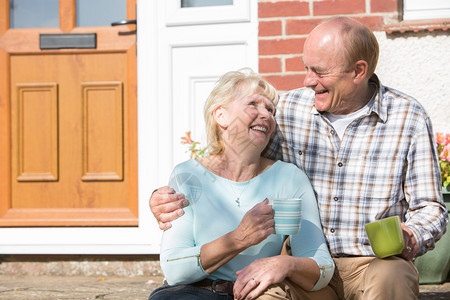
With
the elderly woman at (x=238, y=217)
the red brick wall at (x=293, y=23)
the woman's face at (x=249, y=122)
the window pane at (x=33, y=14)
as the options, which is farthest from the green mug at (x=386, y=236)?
the window pane at (x=33, y=14)

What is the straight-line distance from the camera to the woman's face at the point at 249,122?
7.36ft

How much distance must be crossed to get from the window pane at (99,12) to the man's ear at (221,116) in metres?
2.02

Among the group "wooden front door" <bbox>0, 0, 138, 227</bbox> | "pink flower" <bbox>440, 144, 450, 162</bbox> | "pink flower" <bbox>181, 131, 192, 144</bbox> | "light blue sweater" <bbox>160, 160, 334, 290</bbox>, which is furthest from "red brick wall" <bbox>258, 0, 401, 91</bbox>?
"light blue sweater" <bbox>160, 160, 334, 290</bbox>

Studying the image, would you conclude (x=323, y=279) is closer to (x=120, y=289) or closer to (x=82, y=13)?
(x=120, y=289)

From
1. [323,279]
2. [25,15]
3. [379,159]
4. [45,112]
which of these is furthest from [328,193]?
[25,15]

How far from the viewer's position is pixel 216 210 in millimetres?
2176

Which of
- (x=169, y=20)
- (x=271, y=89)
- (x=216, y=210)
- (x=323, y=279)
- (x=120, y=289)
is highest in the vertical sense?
(x=169, y=20)

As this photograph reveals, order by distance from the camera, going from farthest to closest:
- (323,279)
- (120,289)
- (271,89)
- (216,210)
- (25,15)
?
(25,15), (120,289), (271,89), (216,210), (323,279)

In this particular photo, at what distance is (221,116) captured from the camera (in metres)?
2.31

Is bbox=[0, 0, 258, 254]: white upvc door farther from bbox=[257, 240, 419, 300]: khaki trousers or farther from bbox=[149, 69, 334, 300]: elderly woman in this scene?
bbox=[257, 240, 419, 300]: khaki trousers

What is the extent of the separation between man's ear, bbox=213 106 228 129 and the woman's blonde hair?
14mm

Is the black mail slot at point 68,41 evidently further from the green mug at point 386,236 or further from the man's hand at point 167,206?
the green mug at point 386,236

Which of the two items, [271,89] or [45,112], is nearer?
[271,89]

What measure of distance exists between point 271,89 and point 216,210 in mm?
572
